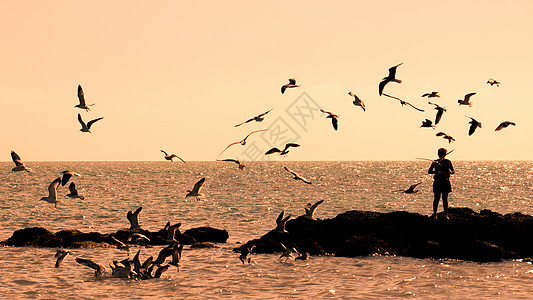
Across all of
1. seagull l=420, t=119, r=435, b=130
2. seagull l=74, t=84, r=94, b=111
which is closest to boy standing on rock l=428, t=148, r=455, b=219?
seagull l=420, t=119, r=435, b=130

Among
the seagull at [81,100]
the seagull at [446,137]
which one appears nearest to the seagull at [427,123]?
the seagull at [446,137]

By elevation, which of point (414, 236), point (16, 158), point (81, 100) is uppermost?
point (81, 100)

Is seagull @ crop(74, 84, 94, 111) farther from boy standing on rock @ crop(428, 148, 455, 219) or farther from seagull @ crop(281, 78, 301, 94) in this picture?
boy standing on rock @ crop(428, 148, 455, 219)

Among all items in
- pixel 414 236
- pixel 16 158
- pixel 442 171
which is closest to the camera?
pixel 16 158

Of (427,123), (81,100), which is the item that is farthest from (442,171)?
(81,100)

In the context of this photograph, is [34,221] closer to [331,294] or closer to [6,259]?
[6,259]

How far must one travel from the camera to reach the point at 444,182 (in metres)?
20.8

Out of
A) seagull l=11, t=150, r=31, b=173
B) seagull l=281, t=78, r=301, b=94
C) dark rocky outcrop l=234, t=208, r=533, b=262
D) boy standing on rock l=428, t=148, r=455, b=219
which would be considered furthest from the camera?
seagull l=281, t=78, r=301, b=94

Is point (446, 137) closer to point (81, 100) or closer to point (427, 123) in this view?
point (427, 123)

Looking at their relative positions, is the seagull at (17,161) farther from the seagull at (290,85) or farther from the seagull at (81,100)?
the seagull at (290,85)

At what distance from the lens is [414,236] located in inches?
945

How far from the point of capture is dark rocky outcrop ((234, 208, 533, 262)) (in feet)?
74.3

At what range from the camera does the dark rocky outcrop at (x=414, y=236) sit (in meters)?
22.6

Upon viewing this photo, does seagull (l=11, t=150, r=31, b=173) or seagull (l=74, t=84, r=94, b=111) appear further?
seagull (l=74, t=84, r=94, b=111)
